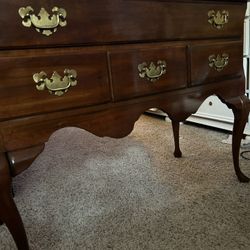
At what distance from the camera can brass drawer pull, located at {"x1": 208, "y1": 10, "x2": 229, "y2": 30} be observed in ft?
2.69

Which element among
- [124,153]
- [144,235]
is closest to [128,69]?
[144,235]

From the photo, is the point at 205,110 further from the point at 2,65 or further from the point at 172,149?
the point at 2,65

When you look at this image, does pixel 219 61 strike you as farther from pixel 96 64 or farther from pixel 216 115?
pixel 216 115

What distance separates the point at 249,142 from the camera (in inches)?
59.4

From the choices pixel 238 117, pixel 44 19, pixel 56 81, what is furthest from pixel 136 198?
pixel 44 19

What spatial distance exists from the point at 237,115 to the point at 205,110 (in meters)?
0.76

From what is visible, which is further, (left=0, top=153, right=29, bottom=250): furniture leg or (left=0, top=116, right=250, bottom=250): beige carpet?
(left=0, top=116, right=250, bottom=250): beige carpet

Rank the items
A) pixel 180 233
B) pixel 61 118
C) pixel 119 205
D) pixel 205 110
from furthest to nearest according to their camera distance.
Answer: pixel 205 110 → pixel 119 205 → pixel 180 233 → pixel 61 118

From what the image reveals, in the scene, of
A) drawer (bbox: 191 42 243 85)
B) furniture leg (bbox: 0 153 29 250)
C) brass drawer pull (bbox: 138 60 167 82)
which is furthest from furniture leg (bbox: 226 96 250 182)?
furniture leg (bbox: 0 153 29 250)

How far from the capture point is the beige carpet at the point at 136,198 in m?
0.81

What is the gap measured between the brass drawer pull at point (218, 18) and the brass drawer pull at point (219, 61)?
0.31 ft

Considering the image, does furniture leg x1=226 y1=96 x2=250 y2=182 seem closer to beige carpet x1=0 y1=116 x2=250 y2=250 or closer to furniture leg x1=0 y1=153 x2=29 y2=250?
beige carpet x1=0 y1=116 x2=250 y2=250

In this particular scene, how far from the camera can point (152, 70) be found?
73cm

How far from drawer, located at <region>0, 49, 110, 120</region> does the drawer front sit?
30 millimetres
